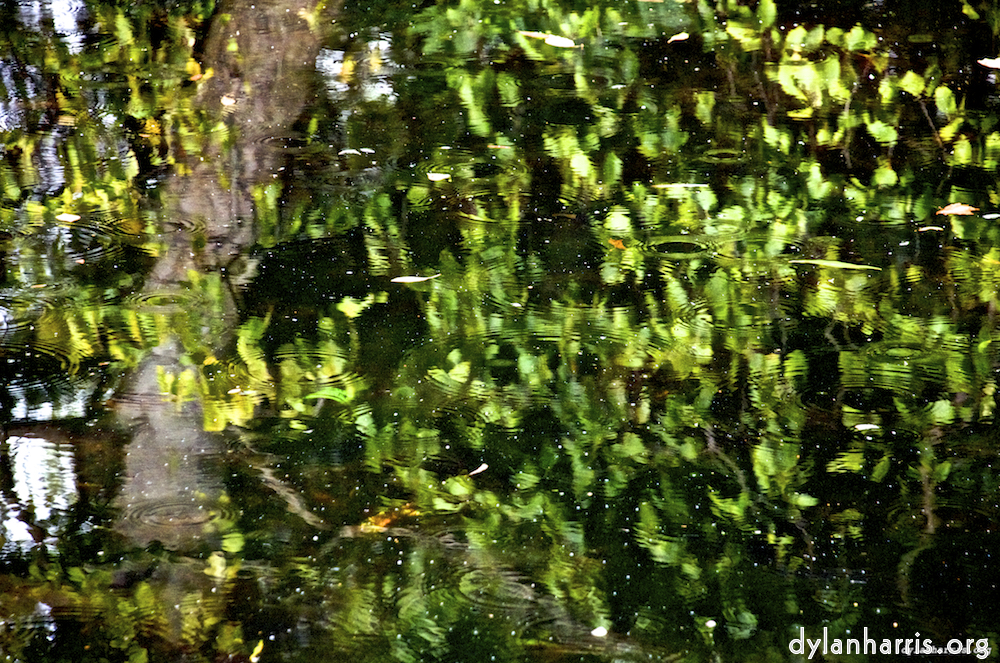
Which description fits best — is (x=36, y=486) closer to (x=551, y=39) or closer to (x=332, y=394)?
(x=332, y=394)

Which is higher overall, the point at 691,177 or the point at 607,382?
the point at 691,177

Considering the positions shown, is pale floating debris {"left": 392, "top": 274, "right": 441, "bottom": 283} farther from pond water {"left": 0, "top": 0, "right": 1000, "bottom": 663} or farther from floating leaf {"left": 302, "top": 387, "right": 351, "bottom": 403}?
floating leaf {"left": 302, "top": 387, "right": 351, "bottom": 403}

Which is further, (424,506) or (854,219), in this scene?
(854,219)

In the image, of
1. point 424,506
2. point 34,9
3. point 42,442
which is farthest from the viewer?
point 34,9

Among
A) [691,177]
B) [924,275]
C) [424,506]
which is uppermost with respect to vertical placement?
[691,177]

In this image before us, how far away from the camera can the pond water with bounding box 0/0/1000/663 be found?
7.47ft

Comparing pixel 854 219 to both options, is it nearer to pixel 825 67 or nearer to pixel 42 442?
pixel 825 67

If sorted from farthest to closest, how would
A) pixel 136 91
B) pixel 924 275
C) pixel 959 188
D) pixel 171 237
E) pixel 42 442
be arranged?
pixel 136 91 → pixel 959 188 → pixel 171 237 → pixel 924 275 → pixel 42 442

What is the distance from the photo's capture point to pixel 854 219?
358 centimetres

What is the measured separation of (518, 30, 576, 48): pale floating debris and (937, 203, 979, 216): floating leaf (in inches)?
79.3

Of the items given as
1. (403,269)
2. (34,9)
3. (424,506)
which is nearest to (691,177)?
(403,269)

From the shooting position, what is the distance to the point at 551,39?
4.97m

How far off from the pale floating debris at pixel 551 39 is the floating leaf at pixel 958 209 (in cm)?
201

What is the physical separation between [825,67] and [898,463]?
8.64 ft
